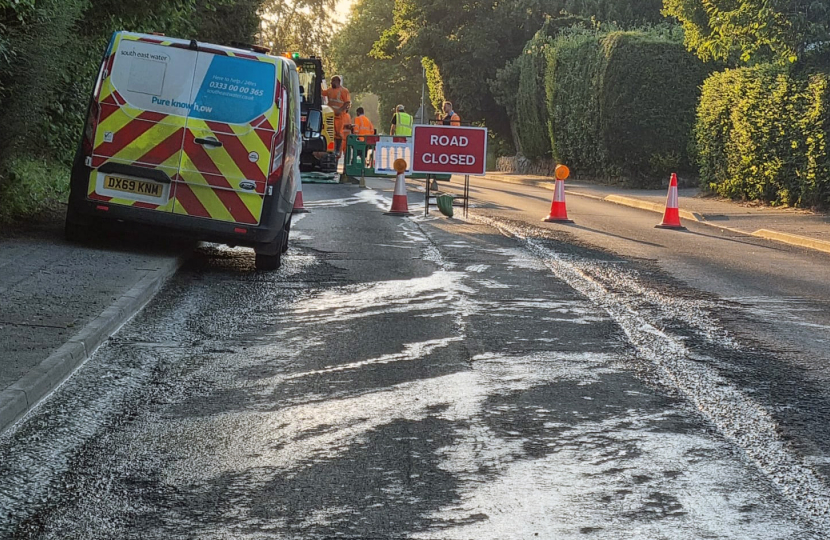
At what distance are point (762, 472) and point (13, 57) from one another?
892cm

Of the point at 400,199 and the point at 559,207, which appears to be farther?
the point at 559,207

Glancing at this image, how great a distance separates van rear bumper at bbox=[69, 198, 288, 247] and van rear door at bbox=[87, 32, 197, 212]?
0.08 m

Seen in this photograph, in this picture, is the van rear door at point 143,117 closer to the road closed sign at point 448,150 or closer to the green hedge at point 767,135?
the road closed sign at point 448,150

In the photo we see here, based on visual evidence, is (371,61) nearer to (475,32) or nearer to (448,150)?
(475,32)

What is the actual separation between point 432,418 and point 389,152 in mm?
15711

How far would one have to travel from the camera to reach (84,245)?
1141cm

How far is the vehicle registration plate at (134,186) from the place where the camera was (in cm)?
1088

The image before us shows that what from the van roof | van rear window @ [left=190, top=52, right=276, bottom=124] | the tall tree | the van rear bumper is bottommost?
the van rear bumper

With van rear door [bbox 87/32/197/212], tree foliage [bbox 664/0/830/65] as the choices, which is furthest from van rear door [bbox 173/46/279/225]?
tree foliage [bbox 664/0/830/65]

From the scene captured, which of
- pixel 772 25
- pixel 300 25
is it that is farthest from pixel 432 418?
pixel 300 25

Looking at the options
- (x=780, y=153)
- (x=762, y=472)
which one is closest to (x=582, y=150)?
(x=780, y=153)

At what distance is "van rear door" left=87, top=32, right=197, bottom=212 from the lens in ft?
35.4

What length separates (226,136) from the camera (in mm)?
10844

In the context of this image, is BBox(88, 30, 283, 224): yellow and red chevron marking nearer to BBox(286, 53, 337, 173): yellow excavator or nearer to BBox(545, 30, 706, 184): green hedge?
BBox(286, 53, 337, 173): yellow excavator
